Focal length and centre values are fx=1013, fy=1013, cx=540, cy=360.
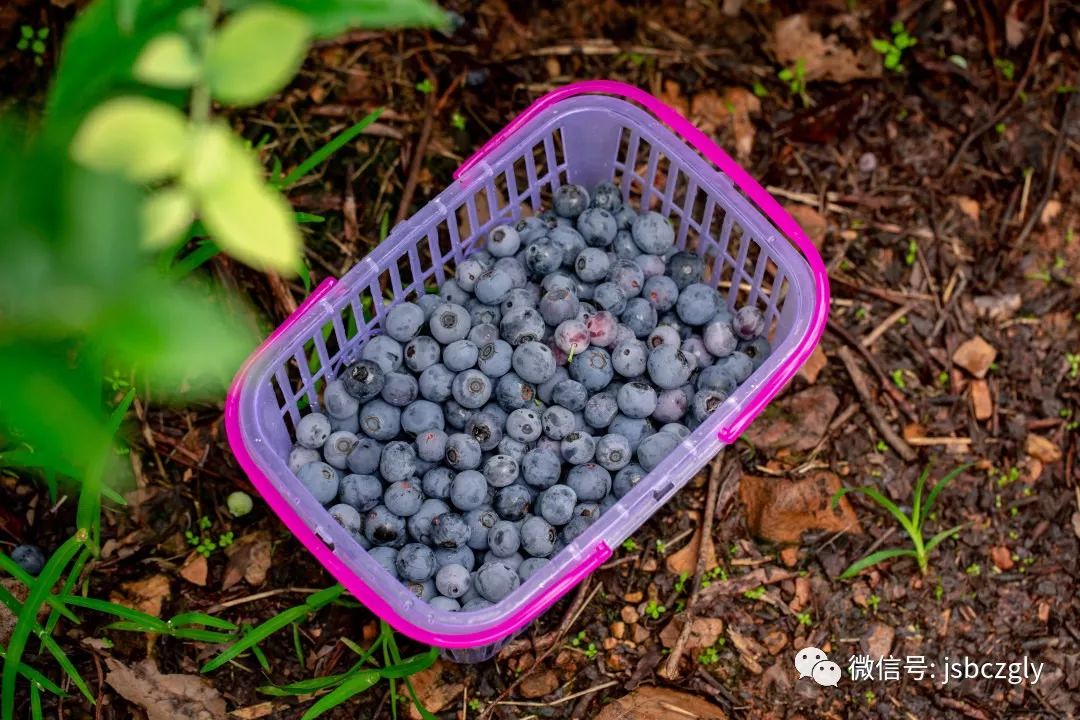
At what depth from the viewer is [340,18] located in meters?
1.15

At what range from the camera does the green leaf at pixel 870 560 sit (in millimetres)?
2834

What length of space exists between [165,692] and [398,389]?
979 mm

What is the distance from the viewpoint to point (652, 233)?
9.32 feet

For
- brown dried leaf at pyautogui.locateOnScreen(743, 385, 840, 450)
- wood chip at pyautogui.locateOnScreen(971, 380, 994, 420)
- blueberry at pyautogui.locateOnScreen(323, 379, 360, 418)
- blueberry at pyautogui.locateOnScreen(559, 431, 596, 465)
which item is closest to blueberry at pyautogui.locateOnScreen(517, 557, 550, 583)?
blueberry at pyautogui.locateOnScreen(559, 431, 596, 465)

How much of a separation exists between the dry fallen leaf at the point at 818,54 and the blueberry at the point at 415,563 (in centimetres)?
204

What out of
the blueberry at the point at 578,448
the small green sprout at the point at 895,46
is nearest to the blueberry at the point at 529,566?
A: the blueberry at the point at 578,448

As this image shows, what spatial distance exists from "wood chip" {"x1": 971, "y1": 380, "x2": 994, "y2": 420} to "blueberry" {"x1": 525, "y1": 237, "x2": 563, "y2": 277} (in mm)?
1376

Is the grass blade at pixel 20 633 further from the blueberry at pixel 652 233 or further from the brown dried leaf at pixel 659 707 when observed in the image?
the blueberry at pixel 652 233

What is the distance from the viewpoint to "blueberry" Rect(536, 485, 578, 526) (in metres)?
2.49

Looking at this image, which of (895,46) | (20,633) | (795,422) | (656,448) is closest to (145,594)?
(20,633)

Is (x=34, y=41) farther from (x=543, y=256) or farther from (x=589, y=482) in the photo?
(x=589, y=482)

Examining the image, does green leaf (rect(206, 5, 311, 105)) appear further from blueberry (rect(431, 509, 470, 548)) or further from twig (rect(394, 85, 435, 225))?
twig (rect(394, 85, 435, 225))

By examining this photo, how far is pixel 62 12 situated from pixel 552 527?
217cm

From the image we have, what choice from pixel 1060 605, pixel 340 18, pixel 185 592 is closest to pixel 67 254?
pixel 340 18
